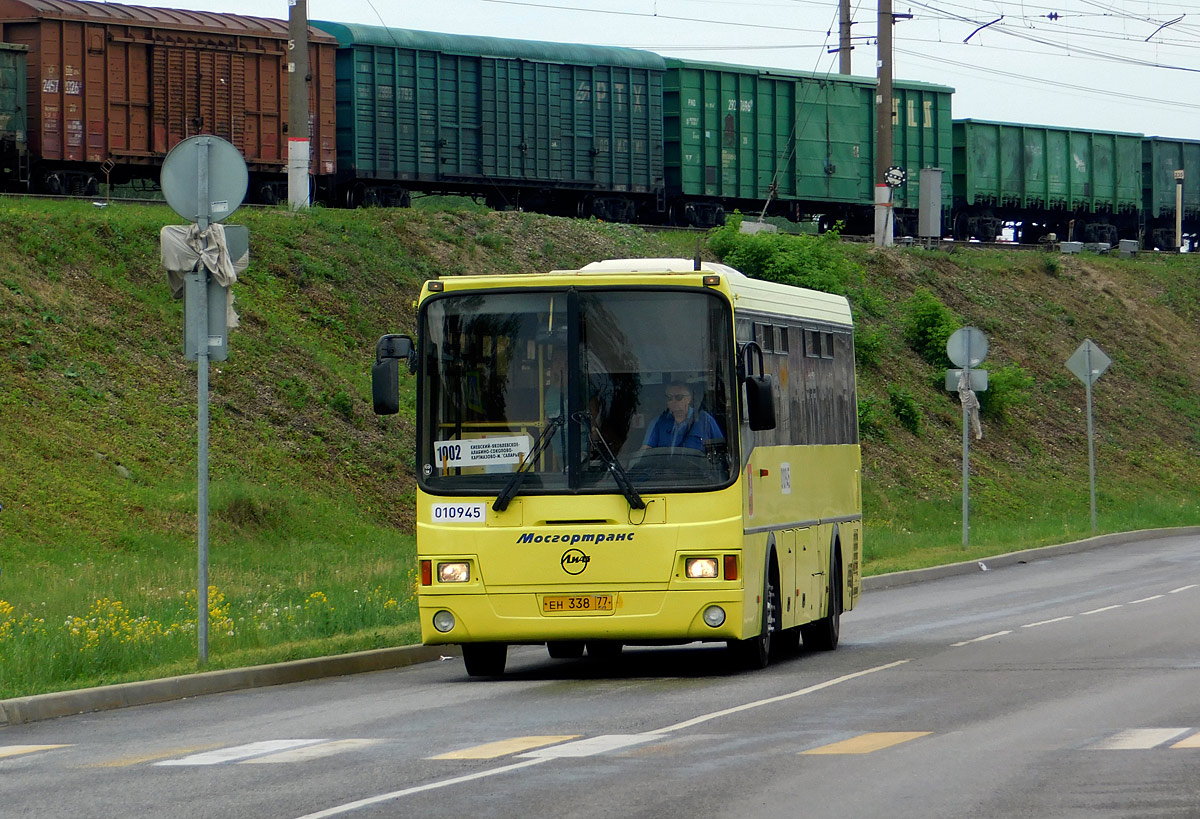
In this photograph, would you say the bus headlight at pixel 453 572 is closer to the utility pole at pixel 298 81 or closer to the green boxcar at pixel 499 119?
the utility pole at pixel 298 81

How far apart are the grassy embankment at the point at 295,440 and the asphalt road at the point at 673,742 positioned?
210 centimetres

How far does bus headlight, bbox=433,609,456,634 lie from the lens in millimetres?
13617

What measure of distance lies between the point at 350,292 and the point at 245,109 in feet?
23.5

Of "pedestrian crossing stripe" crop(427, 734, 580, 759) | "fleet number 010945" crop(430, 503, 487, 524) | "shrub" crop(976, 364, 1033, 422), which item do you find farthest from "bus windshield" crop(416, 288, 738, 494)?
"shrub" crop(976, 364, 1033, 422)

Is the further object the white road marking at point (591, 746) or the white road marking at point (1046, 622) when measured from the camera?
the white road marking at point (1046, 622)

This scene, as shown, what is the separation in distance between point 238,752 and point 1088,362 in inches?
1033

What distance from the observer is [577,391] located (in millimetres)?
13625

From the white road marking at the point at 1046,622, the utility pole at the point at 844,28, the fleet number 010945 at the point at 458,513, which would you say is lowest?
the white road marking at the point at 1046,622

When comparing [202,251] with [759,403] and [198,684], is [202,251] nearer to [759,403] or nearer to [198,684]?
[198,684]

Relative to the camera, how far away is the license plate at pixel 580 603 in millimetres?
13445

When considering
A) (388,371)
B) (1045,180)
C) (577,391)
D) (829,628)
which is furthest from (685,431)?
(1045,180)

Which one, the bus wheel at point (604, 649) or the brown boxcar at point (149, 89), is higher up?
the brown boxcar at point (149, 89)

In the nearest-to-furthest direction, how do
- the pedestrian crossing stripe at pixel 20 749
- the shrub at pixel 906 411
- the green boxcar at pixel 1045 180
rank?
1. the pedestrian crossing stripe at pixel 20 749
2. the shrub at pixel 906 411
3. the green boxcar at pixel 1045 180

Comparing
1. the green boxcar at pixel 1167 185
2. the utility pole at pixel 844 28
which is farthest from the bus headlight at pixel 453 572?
the green boxcar at pixel 1167 185
